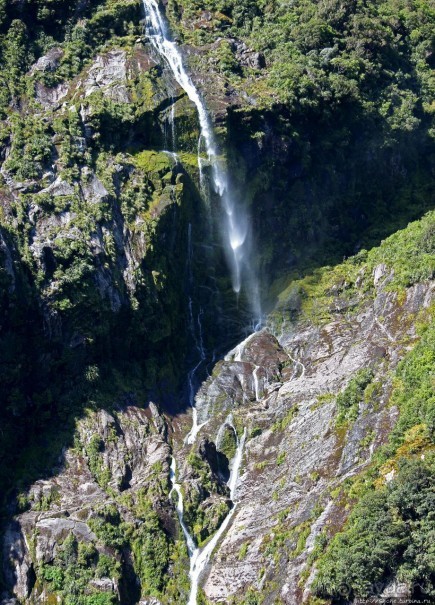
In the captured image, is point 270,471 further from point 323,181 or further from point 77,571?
point 323,181

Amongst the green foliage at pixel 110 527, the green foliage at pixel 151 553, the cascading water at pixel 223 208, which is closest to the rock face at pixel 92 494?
the green foliage at pixel 110 527

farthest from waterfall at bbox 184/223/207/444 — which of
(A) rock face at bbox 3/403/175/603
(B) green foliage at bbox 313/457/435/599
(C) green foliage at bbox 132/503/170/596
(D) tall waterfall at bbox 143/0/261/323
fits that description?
(B) green foliage at bbox 313/457/435/599

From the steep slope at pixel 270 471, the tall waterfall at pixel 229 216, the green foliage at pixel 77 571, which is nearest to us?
Answer: the steep slope at pixel 270 471

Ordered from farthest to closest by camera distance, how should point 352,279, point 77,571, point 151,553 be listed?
point 352,279 < point 151,553 < point 77,571

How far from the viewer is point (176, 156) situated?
75.5m

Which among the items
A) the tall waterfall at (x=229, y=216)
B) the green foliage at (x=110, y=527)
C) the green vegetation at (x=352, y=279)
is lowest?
the green foliage at (x=110, y=527)

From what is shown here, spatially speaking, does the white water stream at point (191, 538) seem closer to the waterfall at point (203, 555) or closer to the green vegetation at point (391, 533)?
the waterfall at point (203, 555)

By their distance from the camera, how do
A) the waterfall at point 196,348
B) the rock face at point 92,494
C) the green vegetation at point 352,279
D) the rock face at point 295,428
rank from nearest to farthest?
the rock face at point 295,428, the rock face at point 92,494, the waterfall at point 196,348, the green vegetation at point 352,279

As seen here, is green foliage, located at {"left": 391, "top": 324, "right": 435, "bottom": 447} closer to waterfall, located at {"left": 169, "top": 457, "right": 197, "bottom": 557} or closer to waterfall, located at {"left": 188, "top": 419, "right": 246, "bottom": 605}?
waterfall, located at {"left": 188, "top": 419, "right": 246, "bottom": 605}

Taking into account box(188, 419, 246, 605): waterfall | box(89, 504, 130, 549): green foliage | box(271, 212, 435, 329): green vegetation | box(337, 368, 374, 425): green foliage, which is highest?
box(271, 212, 435, 329): green vegetation

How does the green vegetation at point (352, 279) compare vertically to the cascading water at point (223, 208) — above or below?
below

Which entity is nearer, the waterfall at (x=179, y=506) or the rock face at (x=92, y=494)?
the rock face at (x=92, y=494)

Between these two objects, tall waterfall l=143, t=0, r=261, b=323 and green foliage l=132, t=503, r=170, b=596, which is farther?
tall waterfall l=143, t=0, r=261, b=323

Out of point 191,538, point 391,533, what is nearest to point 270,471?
point 191,538
